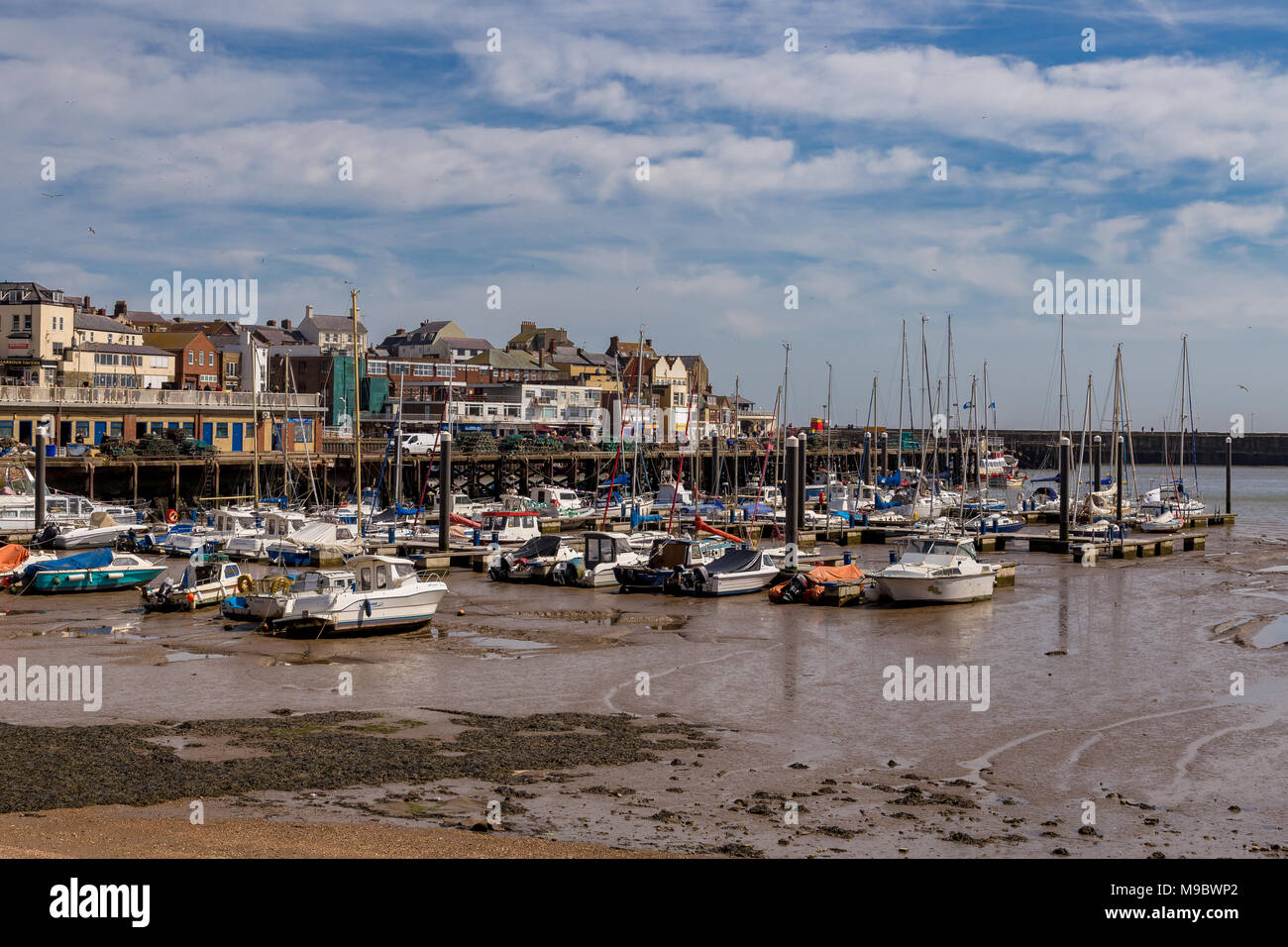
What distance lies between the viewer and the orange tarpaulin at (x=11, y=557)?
42.7m

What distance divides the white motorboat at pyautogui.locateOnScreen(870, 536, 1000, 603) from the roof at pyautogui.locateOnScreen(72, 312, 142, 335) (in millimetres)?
84045

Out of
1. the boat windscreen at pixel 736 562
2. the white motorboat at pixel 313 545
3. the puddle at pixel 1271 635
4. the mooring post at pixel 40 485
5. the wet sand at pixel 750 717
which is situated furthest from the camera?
the mooring post at pixel 40 485

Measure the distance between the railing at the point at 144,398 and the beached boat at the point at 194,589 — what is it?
32378mm

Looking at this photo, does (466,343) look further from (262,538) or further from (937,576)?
(937,576)

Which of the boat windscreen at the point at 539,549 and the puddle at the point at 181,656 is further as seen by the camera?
the boat windscreen at the point at 539,549

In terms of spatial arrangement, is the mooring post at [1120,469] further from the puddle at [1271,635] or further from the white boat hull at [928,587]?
the white boat hull at [928,587]

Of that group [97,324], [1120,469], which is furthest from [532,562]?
[97,324]

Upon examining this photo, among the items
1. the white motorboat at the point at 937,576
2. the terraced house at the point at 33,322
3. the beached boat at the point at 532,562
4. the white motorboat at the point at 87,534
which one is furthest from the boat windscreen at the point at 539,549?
the terraced house at the point at 33,322

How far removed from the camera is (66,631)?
111ft

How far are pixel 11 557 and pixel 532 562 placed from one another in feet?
59.9

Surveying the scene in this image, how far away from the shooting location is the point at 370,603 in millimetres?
33375

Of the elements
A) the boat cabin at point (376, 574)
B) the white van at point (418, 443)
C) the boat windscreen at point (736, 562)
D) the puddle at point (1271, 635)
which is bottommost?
the puddle at point (1271, 635)

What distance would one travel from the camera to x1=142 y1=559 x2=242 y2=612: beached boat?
3791cm

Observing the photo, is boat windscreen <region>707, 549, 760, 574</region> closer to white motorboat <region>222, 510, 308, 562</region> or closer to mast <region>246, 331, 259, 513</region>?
white motorboat <region>222, 510, 308, 562</region>
